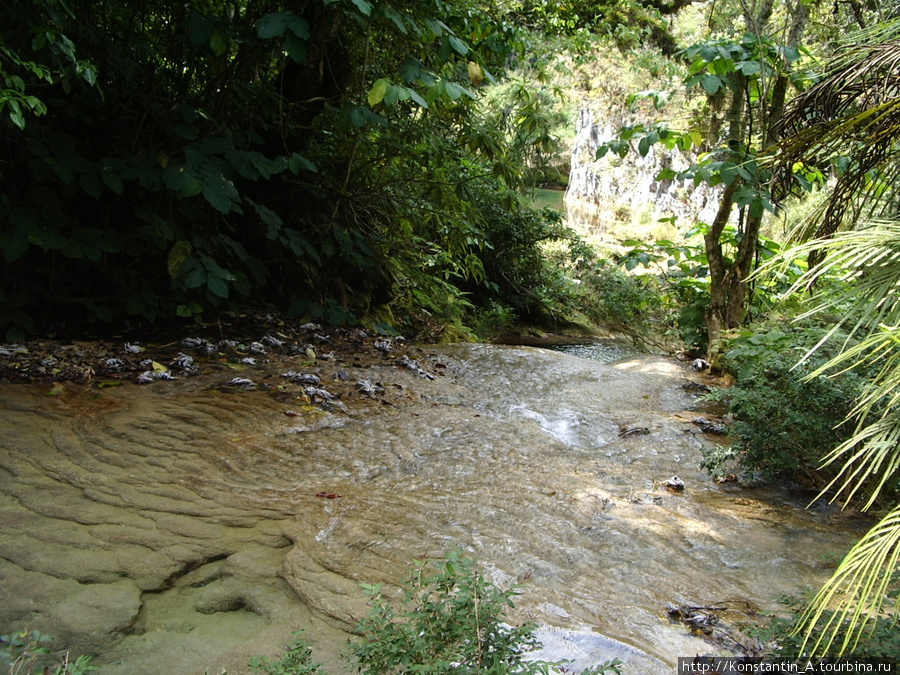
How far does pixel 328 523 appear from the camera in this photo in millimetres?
2676

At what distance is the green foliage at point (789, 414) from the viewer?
3176mm

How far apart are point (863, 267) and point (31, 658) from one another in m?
2.52

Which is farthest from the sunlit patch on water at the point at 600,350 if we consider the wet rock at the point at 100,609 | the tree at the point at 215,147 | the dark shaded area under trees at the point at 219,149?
the wet rock at the point at 100,609

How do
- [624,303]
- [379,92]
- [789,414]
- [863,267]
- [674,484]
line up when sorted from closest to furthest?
1. [863,267]
2. [789,414]
3. [674,484]
4. [379,92]
5. [624,303]

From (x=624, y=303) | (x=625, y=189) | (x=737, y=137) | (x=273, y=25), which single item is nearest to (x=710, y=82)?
(x=737, y=137)

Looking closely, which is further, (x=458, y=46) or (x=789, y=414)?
(x=458, y=46)

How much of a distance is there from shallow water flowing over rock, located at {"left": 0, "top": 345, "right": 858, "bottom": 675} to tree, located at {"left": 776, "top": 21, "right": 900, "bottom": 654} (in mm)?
654

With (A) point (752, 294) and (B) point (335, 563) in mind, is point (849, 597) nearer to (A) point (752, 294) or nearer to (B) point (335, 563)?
(B) point (335, 563)

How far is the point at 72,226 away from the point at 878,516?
17.5 feet

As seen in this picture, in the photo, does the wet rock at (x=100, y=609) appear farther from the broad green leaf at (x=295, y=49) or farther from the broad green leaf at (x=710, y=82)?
the broad green leaf at (x=710, y=82)

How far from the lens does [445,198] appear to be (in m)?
5.87

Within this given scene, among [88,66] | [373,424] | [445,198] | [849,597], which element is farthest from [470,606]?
[445,198]

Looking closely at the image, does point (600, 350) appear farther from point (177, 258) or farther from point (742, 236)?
point (177, 258)

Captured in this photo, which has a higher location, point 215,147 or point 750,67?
point 750,67
